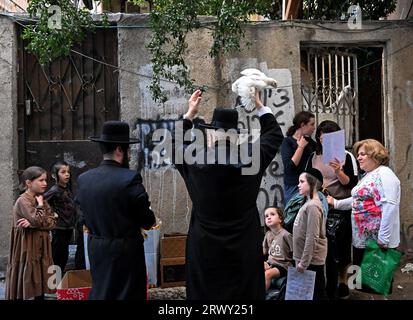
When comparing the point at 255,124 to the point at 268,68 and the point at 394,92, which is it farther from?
the point at 394,92

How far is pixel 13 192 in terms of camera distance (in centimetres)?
720

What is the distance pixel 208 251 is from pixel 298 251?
156 centimetres

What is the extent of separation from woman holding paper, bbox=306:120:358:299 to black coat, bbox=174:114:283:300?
196 cm

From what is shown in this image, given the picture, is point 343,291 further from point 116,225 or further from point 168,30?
point 168,30

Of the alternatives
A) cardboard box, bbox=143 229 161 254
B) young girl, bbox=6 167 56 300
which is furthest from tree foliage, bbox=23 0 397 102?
young girl, bbox=6 167 56 300

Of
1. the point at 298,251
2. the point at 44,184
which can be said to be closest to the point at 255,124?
the point at 298,251

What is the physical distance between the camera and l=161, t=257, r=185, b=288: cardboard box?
6367 millimetres

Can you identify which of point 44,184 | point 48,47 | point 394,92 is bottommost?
point 44,184

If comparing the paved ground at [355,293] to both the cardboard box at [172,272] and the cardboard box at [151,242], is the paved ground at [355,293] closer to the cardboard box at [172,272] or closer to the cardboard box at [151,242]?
the cardboard box at [172,272]

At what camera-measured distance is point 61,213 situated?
20.6 ft

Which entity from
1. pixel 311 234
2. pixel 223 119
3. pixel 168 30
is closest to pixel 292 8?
pixel 168 30

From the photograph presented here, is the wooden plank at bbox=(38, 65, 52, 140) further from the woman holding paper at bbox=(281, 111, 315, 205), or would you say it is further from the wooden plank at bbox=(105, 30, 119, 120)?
the woman holding paper at bbox=(281, 111, 315, 205)

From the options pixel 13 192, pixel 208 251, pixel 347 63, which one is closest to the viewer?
pixel 208 251

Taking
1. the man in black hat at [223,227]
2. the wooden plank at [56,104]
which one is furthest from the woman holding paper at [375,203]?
the wooden plank at [56,104]
